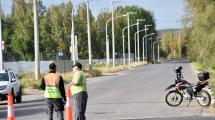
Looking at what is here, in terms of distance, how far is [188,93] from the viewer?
23688 millimetres

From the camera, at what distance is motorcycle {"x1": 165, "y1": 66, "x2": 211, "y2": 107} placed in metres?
23.3

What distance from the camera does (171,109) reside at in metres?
22.5

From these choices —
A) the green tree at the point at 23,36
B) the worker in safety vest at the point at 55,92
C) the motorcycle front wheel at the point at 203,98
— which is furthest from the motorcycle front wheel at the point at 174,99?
the green tree at the point at 23,36

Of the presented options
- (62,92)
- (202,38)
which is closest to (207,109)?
(62,92)

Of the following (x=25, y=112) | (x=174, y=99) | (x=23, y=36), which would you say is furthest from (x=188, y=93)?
(x=23, y=36)

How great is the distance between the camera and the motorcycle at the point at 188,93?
76.4 feet

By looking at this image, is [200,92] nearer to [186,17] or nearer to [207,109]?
[207,109]

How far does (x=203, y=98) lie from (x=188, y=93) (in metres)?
0.61

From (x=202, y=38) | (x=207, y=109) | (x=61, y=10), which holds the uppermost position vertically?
(x=61, y=10)

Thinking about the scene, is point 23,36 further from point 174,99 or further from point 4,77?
point 174,99

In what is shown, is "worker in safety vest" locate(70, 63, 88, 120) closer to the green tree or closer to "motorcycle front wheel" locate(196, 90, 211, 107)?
"motorcycle front wheel" locate(196, 90, 211, 107)

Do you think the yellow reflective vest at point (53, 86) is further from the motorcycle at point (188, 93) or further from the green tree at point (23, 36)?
the green tree at point (23, 36)

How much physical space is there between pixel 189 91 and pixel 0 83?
8835 mm

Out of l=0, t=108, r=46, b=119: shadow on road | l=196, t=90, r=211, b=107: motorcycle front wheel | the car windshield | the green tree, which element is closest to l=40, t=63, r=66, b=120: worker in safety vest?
l=0, t=108, r=46, b=119: shadow on road
